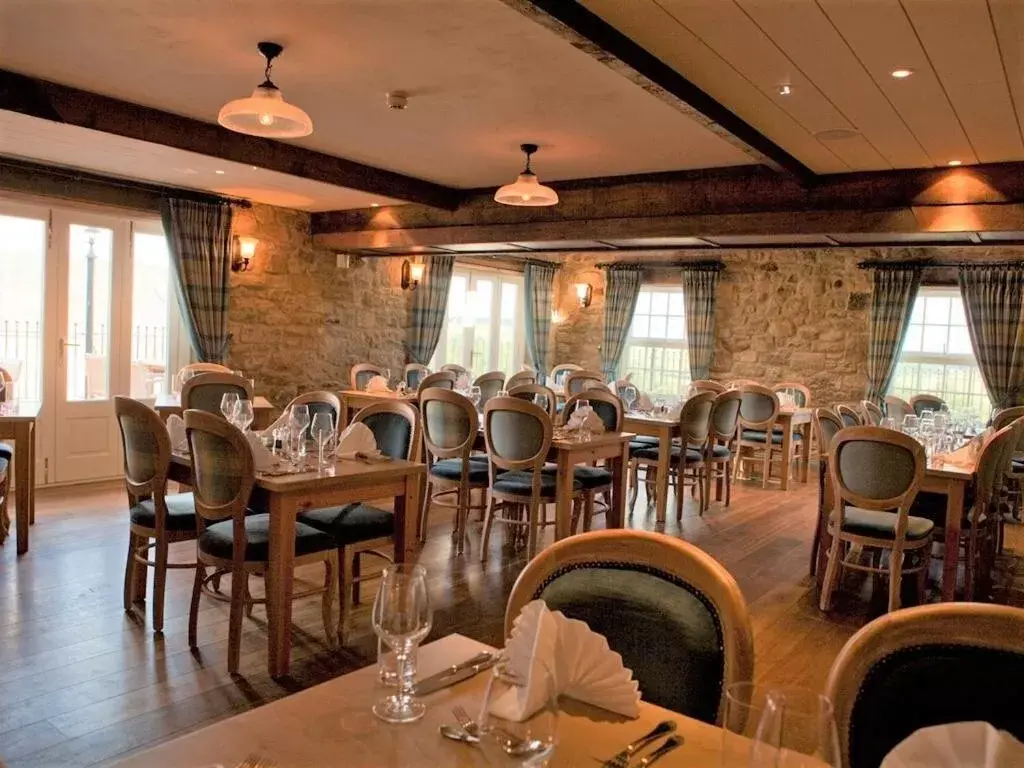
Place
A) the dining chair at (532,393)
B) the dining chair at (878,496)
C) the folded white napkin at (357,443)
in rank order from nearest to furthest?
the folded white napkin at (357,443)
the dining chair at (878,496)
the dining chair at (532,393)

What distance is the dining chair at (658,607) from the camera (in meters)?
1.50

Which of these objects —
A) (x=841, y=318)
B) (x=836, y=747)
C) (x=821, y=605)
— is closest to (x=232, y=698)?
(x=836, y=747)

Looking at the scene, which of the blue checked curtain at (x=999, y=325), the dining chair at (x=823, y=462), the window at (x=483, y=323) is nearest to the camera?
the dining chair at (x=823, y=462)

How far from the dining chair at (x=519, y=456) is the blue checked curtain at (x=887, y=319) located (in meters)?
5.23

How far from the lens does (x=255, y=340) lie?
26.1 feet

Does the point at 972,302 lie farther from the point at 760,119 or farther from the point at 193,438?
the point at 193,438

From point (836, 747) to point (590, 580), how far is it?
79 centimetres

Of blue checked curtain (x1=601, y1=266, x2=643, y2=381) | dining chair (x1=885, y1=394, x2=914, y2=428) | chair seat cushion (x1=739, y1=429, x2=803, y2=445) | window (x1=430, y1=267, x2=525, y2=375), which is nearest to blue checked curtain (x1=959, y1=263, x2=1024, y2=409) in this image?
dining chair (x1=885, y1=394, x2=914, y2=428)

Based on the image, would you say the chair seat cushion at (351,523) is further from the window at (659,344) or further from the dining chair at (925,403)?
the window at (659,344)

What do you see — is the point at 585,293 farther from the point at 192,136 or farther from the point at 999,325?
the point at 192,136

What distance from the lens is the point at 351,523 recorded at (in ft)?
11.8

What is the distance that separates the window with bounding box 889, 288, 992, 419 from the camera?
8.84 metres

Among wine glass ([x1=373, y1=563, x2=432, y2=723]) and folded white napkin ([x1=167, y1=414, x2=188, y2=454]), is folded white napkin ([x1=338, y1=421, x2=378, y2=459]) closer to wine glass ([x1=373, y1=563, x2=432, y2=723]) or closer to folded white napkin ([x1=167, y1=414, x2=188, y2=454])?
folded white napkin ([x1=167, y1=414, x2=188, y2=454])

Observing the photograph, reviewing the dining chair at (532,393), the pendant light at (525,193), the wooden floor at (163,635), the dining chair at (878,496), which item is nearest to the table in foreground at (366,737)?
the wooden floor at (163,635)
